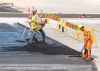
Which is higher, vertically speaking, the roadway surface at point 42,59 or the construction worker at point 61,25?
the roadway surface at point 42,59

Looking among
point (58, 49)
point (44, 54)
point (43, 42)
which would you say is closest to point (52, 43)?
point (43, 42)

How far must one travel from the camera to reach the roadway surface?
15.4 m

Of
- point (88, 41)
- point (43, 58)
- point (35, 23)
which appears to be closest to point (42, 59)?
point (43, 58)

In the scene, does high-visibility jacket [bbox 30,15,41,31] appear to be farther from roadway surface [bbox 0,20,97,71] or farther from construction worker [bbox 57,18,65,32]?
construction worker [bbox 57,18,65,32]

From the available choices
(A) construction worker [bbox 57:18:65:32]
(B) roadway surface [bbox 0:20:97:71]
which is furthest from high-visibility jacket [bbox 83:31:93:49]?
(A) construction worker [bbox 57:18:65:32]

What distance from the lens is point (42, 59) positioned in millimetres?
17203

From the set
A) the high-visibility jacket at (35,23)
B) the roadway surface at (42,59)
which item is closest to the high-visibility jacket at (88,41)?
the roadway surface at (42,59)

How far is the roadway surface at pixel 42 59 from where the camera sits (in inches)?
607

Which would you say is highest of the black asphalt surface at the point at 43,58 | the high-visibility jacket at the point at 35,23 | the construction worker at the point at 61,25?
the high-visibility jacket at the point at 35,23

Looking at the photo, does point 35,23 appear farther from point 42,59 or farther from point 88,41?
point 88,41

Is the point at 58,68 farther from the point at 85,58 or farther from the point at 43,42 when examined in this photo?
the point at 43,42

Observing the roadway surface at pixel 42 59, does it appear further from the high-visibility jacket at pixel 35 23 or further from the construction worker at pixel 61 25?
the construction worker at pixel 61 25

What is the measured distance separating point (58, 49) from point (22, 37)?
3849 mm

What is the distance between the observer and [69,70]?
15109mm
